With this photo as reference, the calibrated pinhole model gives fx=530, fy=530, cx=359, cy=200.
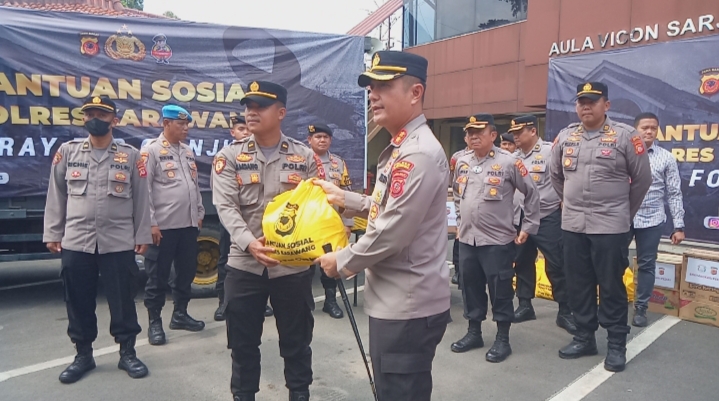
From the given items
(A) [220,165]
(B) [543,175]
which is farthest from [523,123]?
(A) [220,165]

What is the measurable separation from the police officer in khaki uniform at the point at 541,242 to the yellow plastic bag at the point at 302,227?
3302 millimetres

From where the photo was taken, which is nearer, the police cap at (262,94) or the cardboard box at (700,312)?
the police cap at (262,94)

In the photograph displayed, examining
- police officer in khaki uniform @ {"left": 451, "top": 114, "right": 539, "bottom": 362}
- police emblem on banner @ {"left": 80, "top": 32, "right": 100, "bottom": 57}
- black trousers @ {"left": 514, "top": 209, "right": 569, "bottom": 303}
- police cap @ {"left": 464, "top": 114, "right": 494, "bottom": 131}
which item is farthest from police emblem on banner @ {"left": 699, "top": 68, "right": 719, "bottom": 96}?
police emblem on banner @ {"left": 80, "top": 32, "right": 100, "bottom": 57}

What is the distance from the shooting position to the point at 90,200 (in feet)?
12.0

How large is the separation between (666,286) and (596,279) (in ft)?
6.03

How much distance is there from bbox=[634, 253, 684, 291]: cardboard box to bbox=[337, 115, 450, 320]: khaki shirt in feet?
12.8

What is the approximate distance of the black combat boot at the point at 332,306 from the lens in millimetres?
5199

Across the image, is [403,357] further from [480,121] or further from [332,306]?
[332,306]

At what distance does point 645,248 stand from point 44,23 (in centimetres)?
618

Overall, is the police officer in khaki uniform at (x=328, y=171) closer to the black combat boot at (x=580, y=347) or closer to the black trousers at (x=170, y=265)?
the black trousers at (x=170, y=265)

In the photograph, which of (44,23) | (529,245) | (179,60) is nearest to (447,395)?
(529,245)

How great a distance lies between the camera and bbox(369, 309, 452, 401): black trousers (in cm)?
214

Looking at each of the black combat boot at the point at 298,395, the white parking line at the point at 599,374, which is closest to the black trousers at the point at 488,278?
the white parking line at the point at 599,374

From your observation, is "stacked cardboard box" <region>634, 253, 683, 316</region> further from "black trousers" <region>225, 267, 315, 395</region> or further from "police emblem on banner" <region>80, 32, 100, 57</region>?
"police emblem on banner" <region>80, 32, 100, 57</region>
